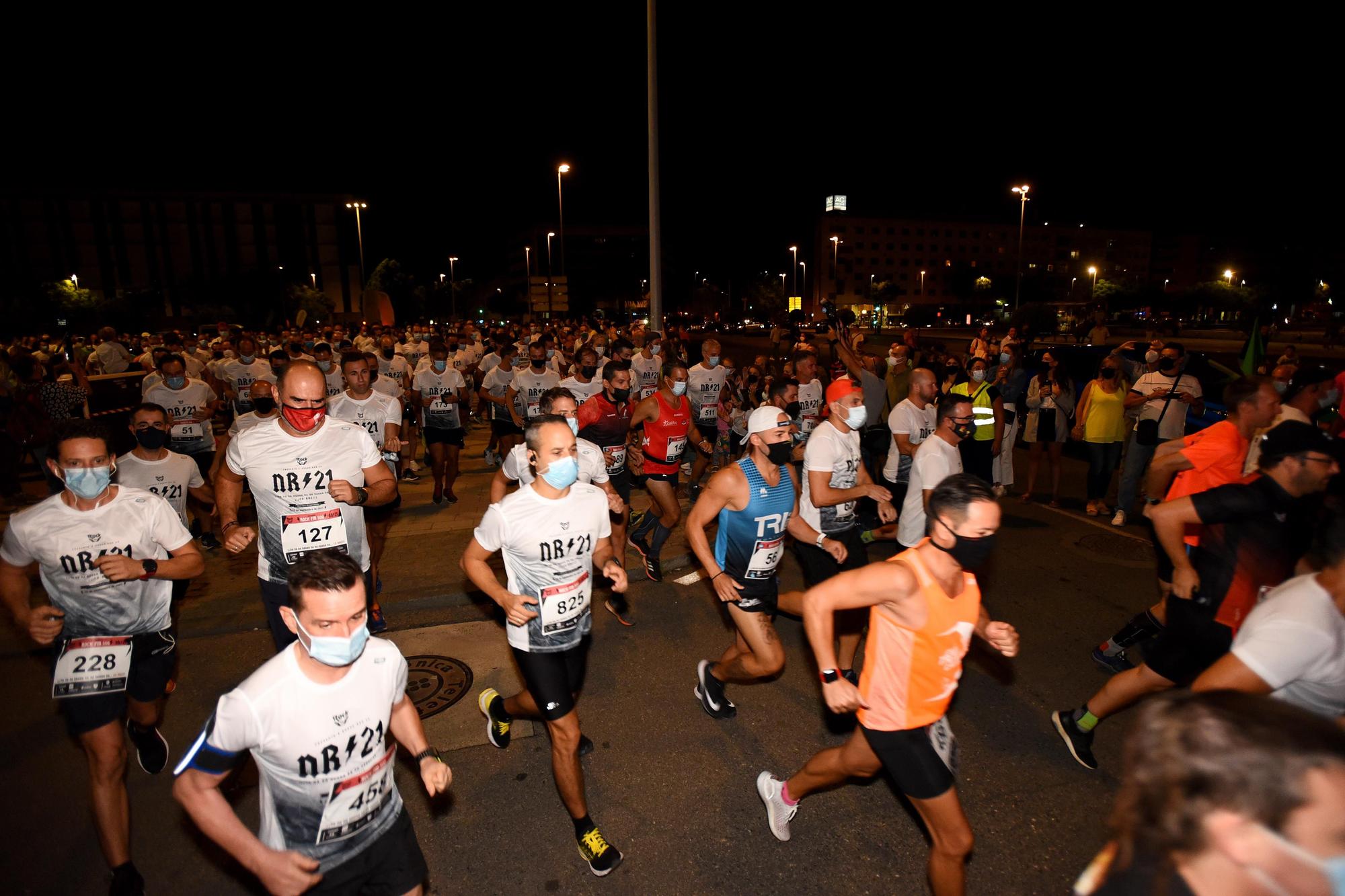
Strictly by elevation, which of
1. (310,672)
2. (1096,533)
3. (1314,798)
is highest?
(1314,798)

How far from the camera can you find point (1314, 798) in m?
1.38

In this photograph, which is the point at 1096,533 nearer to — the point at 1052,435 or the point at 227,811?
the point at 1052,435

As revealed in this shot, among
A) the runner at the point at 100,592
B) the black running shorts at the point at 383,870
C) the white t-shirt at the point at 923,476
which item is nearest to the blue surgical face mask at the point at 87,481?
the runner at the point at 100,592

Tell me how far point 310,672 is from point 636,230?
16692 centimetres

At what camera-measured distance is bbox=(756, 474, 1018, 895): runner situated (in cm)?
297

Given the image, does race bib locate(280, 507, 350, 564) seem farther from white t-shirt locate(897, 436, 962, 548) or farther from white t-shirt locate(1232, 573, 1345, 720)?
white t-shirt locate(1232, 573, 1345, 720)

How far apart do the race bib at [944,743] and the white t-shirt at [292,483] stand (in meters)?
3.56

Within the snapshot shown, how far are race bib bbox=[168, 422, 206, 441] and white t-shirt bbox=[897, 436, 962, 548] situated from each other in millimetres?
9045

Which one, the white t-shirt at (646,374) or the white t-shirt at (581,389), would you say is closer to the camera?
the white t-shirt at (581,389)

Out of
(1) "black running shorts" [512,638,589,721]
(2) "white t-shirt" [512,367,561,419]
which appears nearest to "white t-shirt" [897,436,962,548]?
(1) "black running shorts" [512,638,589,721]

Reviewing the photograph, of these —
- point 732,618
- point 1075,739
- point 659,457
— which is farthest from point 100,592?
point 1075,739

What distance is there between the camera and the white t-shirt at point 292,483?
4531 mm

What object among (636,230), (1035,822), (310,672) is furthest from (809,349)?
(636,230)

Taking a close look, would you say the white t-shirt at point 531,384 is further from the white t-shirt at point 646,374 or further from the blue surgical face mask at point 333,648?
the blue surgical face mask at point 333,648
